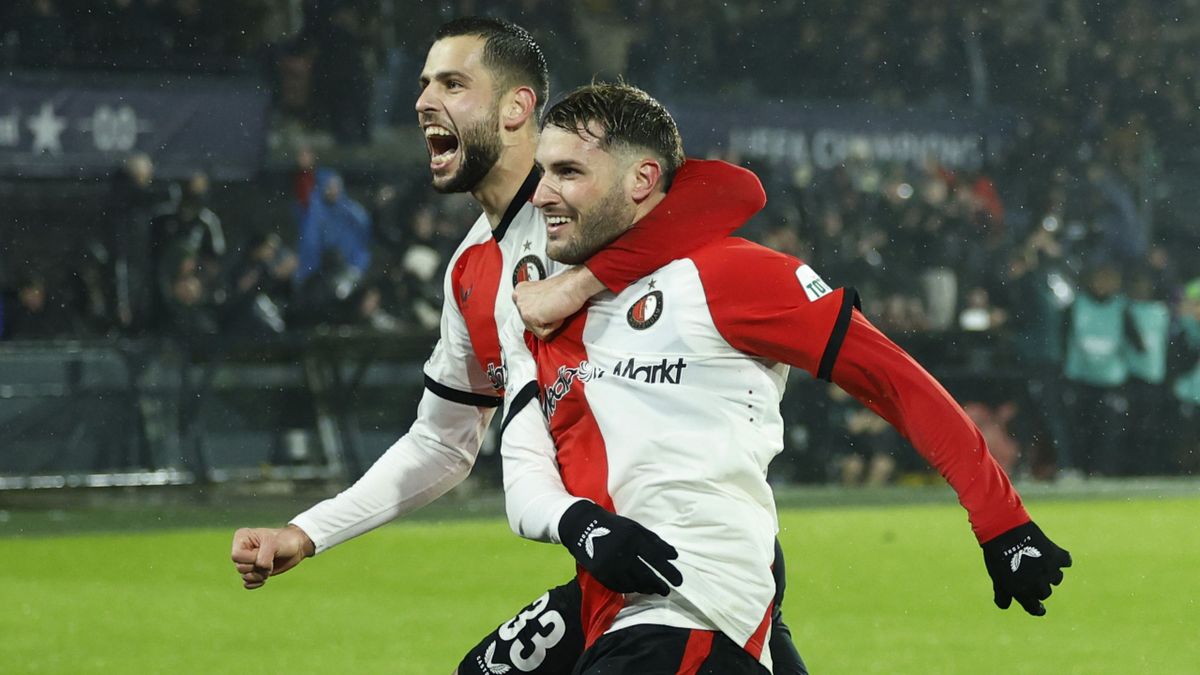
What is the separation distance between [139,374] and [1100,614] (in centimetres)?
635

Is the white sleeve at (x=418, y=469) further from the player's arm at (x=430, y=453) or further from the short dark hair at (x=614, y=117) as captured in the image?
A: the short dark hair at (x=614, y=117)

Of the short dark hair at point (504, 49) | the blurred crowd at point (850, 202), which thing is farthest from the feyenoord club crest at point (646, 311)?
the blurred crowd at point (850, 202)

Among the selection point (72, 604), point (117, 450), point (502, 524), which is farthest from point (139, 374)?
point (72, 604)

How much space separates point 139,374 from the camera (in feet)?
36.4

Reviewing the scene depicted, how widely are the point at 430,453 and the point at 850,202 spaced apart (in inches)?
457

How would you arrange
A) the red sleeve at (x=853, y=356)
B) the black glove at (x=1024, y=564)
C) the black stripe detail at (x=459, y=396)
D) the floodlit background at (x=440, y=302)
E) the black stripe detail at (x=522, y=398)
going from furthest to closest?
1. the floodlit background at (x=440, y=302)
2. the black stripe detail at (x=459, y=396)
3. the black stripe detail at (x=522, y=398)
4. the red sleeve at (x=853, y=356)
5. the black glove at (x=1024, y=564)

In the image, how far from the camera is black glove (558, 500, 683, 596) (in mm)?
2730

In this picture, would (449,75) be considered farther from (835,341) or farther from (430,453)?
(835,341)

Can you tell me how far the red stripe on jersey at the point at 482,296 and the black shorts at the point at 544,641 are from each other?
0.48m

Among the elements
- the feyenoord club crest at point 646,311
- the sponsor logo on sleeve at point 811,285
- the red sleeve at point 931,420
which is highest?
Answer: the sponsor logo on sleeve at point 811,285

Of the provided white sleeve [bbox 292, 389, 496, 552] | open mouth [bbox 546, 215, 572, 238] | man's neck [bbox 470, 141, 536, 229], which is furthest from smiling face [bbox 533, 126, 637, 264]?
white sleeve [bbox 292, 389, 496, 552]

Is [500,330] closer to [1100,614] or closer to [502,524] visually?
[1100,614]

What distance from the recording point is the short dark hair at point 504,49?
145 inches

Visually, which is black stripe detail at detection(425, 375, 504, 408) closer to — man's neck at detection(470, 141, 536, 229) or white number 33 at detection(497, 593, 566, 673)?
man's neck at detection(470, 141, 536, 229)
